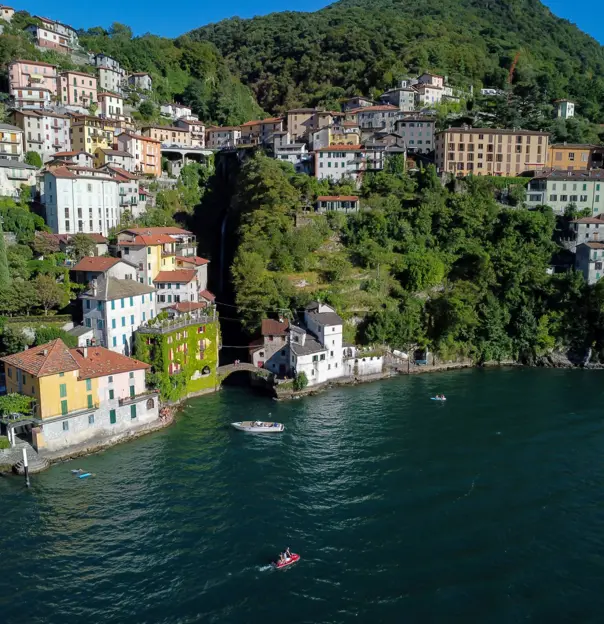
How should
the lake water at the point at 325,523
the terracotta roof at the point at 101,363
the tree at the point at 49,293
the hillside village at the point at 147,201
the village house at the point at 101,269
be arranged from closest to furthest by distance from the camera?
the lake water at the point at 325,523
the terracotta roof at the point at 101,363
the hillside village at the point at 147,201
the tree at the point at 49,293
the village house at the point at 101,269

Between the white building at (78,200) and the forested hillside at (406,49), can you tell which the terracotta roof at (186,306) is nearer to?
the white building at (78,200)

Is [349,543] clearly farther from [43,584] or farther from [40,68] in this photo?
[40,68]

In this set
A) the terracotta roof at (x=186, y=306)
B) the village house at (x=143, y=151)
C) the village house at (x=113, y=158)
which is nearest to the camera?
the terracotta roof at (x=186, y=306)

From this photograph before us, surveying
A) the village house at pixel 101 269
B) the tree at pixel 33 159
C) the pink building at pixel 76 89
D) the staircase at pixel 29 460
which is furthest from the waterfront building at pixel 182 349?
the pink building at pixel 76 89

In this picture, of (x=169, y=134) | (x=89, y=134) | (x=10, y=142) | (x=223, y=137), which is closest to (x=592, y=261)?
(x=223, y=137)

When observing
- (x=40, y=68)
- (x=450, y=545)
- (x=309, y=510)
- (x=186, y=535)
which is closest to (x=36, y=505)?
(x=186, y=535)

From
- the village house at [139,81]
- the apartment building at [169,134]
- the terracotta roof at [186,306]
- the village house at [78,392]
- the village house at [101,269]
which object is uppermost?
the village house at [139,81]

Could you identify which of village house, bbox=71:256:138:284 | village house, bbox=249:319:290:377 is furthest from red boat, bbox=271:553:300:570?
village house, bbox=71:256:138:284
